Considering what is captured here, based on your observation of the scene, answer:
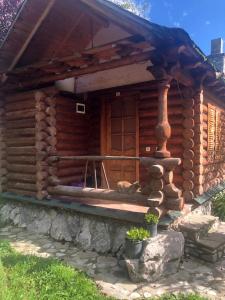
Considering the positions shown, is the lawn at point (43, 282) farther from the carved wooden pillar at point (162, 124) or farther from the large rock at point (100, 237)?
the carved wooden pillar at point (162, 124)

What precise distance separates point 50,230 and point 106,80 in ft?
13.9

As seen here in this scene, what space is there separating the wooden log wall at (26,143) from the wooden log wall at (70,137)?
2.63 feet

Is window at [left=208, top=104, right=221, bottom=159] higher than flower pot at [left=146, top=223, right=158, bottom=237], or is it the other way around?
window at [left=208, top=104, right=221, bottom=159]

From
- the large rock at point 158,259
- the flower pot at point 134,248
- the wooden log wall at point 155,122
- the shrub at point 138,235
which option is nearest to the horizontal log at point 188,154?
the wooden log wall at point 155,122

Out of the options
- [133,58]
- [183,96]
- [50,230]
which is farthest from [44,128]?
[183,96]

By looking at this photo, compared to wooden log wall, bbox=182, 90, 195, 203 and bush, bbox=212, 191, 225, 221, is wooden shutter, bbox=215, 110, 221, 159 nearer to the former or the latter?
bush, bbox=212, 191, 225, 221

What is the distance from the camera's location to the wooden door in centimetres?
813

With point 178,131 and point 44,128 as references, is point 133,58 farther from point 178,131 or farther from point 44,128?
point 44,128

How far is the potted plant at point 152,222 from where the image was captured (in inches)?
194

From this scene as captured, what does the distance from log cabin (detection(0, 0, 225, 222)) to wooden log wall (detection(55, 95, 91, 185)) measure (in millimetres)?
30

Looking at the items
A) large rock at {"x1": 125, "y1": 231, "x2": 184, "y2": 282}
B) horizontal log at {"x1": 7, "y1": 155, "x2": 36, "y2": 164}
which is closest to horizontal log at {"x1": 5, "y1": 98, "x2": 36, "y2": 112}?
horizontal log at {"x1": 7, "y1": 155, "x2": 36, "y2": 164}

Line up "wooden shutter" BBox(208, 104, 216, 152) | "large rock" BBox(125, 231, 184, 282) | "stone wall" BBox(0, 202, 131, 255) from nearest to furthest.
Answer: "large rock" BBox(125, 231, 184, 282) < "stone wall" BBox(0, 202, 131, 255) < "wooden shutter" BBox(208, 104, 216, 152)

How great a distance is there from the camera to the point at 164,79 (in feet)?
17.6

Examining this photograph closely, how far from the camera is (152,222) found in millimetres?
4941
